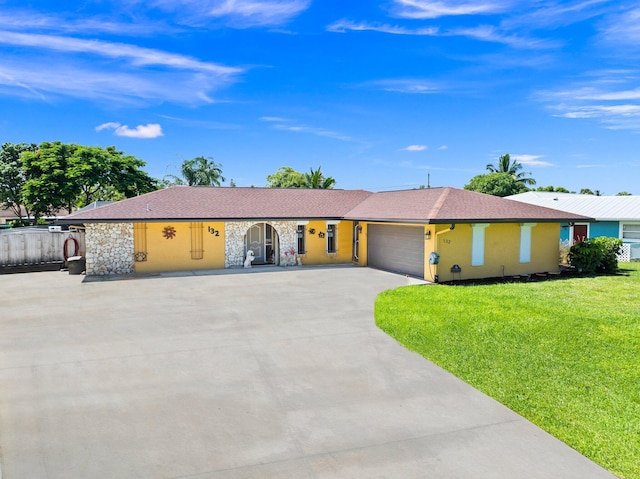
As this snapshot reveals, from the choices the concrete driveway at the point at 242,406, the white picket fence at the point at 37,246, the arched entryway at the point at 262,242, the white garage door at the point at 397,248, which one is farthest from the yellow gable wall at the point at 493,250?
the white picket fence at the point at 37,246

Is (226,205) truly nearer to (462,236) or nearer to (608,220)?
(462,236)

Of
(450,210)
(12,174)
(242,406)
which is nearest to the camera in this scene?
(242,406)

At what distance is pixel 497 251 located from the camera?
55.7 ft

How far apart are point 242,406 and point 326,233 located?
1555cm

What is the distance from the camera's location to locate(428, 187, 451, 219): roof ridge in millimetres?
15422

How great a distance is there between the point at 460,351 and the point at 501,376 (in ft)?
3.88

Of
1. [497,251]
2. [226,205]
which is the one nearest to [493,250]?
[497,251]

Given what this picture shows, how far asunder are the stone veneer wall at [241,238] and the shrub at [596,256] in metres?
12.9

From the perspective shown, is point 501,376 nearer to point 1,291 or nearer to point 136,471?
point 136,471

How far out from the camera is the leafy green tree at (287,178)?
4799 cm

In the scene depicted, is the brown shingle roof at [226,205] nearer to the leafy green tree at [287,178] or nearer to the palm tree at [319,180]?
the palm tree at [319,180]

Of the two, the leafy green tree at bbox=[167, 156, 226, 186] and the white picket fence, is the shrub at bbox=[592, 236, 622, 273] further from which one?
the leafy green tree at bbox=[167, 156, 226, 186]

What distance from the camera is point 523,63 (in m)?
20.7

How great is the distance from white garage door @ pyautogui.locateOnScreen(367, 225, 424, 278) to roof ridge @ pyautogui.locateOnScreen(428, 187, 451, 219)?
1.00m
